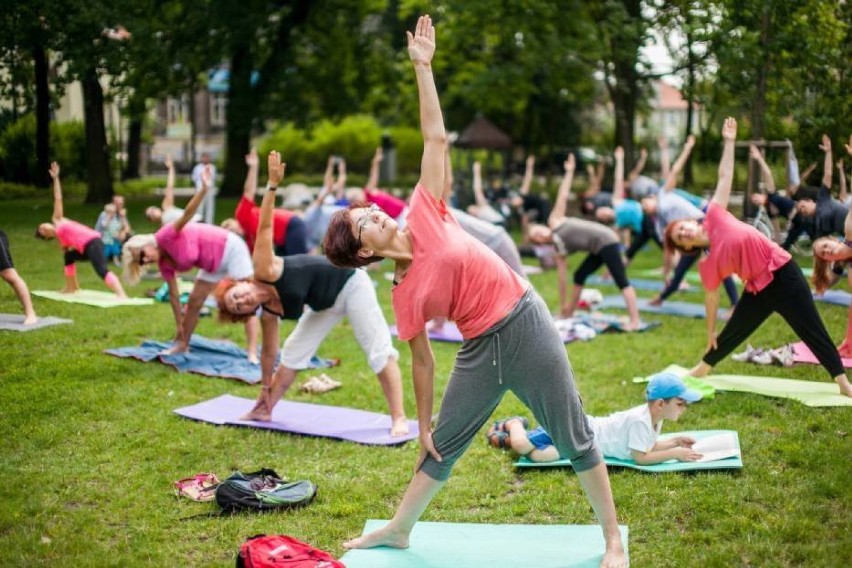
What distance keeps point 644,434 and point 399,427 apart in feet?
6.10

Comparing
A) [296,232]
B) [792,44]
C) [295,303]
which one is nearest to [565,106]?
[792,44]

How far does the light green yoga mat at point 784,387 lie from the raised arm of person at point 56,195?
6.40 metres

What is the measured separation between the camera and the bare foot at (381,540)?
180 inches

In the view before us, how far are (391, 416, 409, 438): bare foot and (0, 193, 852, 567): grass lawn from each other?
30cm

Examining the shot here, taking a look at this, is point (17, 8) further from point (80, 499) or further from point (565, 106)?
point (565, 106)

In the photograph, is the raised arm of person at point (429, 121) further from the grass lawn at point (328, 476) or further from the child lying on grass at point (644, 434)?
the child lying on grass at point (644, 434)

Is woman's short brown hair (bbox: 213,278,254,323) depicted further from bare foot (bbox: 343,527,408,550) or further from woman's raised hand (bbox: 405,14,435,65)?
woman's raised hand (bbox: 405,14,435,65)

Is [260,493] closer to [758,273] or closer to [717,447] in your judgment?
[717,447]

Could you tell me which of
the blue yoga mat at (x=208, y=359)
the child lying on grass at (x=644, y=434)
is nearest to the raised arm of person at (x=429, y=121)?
the child lying on grass at (x=644, y=434)

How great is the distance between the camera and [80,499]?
18.0 ft

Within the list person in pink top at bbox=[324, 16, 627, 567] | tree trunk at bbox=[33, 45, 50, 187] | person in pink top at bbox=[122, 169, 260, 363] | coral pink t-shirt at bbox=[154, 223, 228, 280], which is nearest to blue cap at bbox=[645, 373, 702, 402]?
person in pink top at bbox=[324, 16, 627, 567]

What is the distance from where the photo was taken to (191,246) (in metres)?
8.45

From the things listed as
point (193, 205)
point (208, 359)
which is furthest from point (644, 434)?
point (208, 359)

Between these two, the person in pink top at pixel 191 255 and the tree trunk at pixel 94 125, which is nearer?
the person in pink top at pixel 191 255
